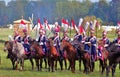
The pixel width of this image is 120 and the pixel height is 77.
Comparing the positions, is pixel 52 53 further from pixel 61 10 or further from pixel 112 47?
pixel 61 10

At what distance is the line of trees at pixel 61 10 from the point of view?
440 feet

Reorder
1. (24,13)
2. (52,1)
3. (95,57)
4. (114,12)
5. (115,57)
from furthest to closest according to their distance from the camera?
(52,1) → (24,13) → (114,12) → (95,57) → (115,57)

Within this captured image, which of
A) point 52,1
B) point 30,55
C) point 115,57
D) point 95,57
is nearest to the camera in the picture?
point 115,57

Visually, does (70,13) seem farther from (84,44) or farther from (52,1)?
(84,44)

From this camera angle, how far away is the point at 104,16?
135 m

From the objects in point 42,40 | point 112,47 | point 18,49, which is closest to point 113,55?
point 112,47

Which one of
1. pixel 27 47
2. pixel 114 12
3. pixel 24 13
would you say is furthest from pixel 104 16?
pixel 27 47

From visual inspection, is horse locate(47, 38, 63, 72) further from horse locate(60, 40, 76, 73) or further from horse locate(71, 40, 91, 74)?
horse locate(71, 40, 91, 74)

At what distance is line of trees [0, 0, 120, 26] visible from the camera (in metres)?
134

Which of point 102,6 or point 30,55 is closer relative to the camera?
point 30,55

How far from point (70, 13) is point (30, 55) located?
111530 millimetres

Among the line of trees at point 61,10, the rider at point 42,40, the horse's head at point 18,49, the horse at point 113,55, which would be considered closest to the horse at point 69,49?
the rider at point 42,40

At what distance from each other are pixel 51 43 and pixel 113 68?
4046 millimetres

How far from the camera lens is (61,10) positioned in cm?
14325
